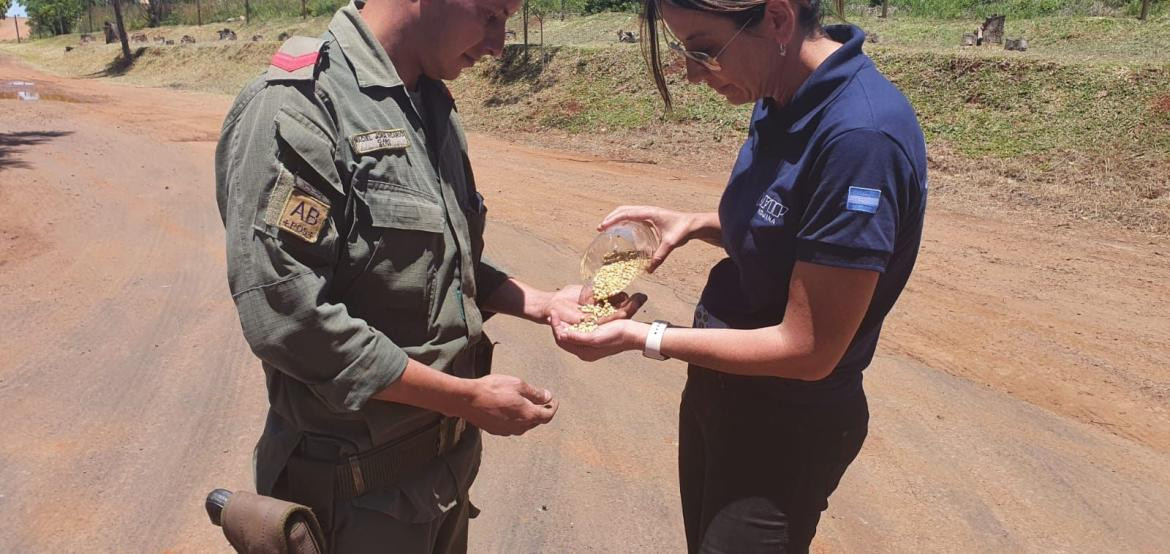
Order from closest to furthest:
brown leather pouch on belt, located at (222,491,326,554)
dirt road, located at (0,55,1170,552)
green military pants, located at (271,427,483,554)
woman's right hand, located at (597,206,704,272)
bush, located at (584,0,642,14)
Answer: brown leather pouch on belt, located at (222,491,326,554) < green military pants, located at (271,427,483,554) < woman's right hand, located at (597,206,704,272) < dirt road, located at (0,55,1170,552) < bush, located at (584,0,642,14)

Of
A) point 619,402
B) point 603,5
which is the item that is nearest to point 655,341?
point 619,402

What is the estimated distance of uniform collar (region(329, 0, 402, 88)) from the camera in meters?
1.71

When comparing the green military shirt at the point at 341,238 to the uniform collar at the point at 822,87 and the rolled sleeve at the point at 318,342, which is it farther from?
the uniform collar at the point at 822,87

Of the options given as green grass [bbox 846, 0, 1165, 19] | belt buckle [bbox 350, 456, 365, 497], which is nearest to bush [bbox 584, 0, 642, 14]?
green grass [bbox 846, 0, 1165, 19]

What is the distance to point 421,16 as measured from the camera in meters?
1.81


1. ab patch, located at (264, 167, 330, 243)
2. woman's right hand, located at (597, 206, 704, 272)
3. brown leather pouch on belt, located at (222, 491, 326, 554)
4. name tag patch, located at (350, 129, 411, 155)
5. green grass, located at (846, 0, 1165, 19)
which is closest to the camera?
ab patch, located at (264, 167, 330, 243)

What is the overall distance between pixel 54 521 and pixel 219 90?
2371 centimetres

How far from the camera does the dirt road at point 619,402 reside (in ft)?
11.1

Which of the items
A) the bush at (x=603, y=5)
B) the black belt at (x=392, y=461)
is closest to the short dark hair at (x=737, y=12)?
the black belt at (x=392, y=461)

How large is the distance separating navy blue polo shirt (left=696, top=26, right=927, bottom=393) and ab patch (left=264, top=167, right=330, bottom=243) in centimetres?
92

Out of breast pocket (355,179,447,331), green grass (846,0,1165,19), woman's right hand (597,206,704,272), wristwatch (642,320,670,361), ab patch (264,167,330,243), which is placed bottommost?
wristwatch (642,320,670,361)

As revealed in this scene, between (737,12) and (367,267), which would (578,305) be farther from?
(737,12)

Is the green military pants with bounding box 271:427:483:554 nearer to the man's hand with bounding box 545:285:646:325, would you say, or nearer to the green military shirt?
the green military shirt

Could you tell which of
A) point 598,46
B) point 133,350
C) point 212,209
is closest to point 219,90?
point 598,46
